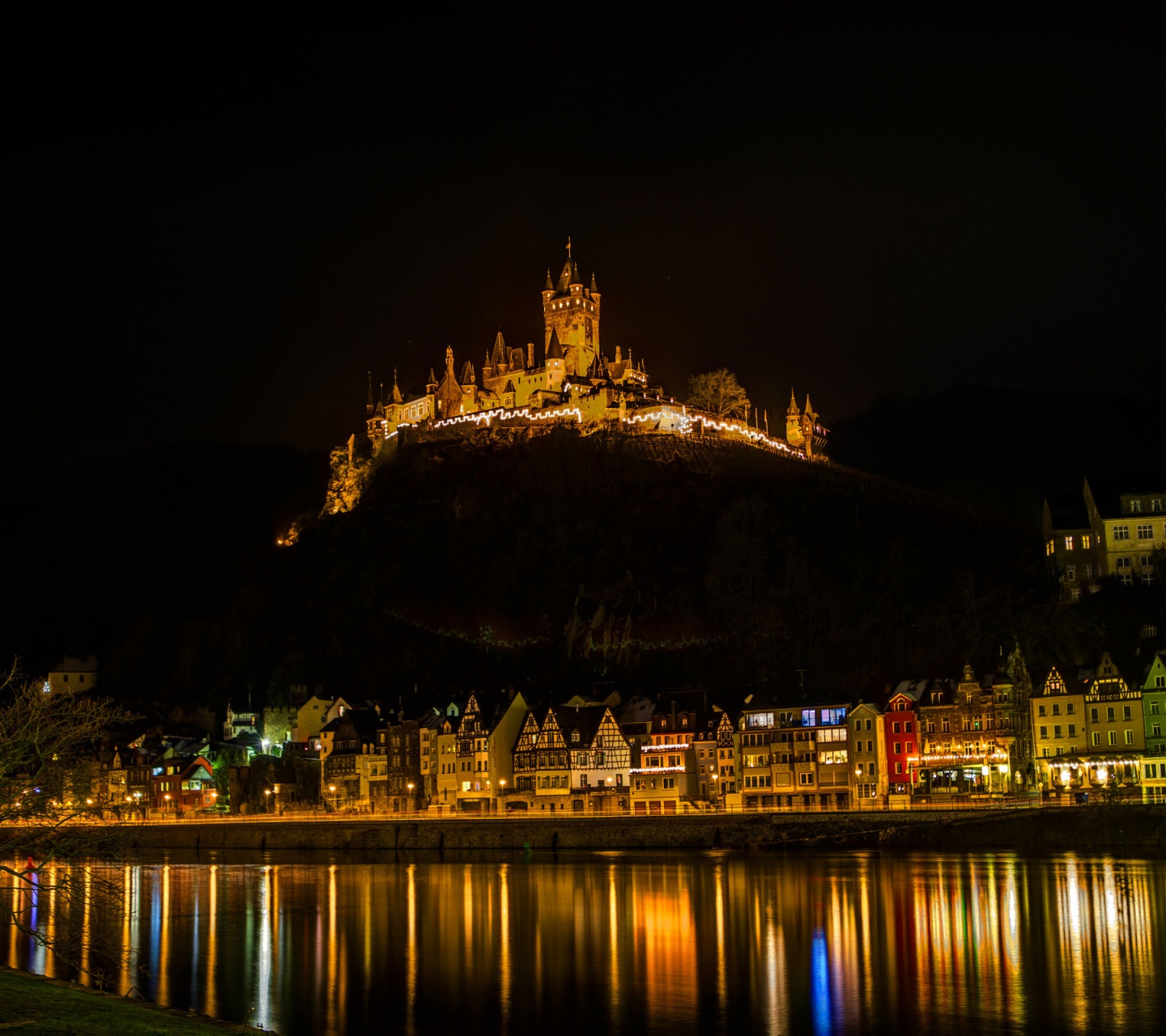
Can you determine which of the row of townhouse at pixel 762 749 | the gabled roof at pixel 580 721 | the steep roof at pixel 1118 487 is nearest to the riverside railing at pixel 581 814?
the row of townhouse at pixel 762 749

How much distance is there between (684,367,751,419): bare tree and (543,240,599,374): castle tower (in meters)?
21.4

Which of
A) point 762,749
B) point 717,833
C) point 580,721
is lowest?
point 717,833

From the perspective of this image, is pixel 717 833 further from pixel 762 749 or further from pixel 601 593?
pixel 601 593

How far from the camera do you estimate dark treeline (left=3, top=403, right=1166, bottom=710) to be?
99.4m

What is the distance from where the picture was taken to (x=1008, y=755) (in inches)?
3086

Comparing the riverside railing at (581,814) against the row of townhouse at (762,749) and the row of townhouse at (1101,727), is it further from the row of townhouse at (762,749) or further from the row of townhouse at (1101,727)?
the row of townhouse at (1101,727)

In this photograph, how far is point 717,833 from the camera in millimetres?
71375

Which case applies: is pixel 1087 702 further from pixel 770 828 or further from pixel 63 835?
pixel 63 835

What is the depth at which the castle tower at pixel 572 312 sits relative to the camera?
568 ft

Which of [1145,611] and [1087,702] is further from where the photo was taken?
[1145,611]

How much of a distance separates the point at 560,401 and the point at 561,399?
0.59m

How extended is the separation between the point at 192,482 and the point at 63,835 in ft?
588

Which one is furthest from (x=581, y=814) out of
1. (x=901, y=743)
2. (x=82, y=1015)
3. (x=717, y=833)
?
(x=82, y=1015)

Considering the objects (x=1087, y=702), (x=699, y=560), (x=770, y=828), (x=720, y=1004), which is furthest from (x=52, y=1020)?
(x=699, y=560)
